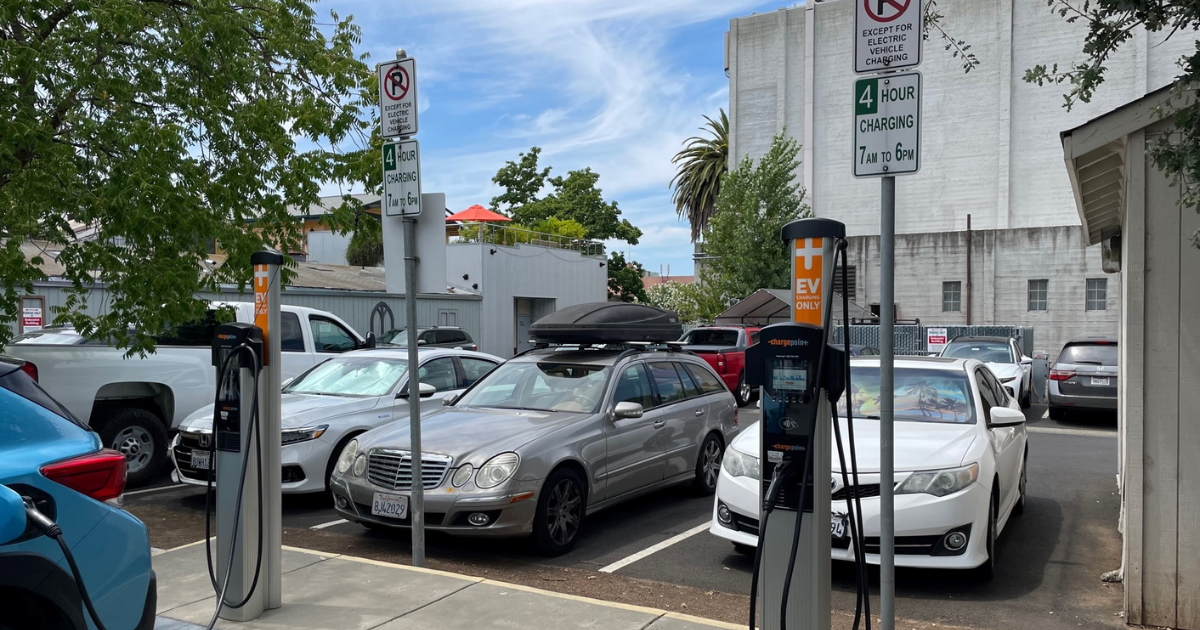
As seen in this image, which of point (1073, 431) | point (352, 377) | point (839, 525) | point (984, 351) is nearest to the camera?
point (839, 525)

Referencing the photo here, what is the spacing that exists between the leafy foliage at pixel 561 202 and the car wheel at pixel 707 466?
37.0 metres

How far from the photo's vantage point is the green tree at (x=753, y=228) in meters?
34.1

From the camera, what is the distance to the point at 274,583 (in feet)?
18.0

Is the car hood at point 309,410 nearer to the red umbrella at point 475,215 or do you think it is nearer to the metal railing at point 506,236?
the metal railing at point 506,236

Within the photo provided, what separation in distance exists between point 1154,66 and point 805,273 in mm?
40355

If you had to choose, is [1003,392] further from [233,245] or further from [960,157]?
[960,157]

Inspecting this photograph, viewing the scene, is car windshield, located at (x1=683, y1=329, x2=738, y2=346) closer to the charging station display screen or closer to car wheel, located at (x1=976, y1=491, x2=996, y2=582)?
car wheel, located at (x1=976, y1=491, x2=996, y2=582)

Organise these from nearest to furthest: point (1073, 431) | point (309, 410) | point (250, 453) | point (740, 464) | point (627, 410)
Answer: point (250, 453) < point (740, 464) < point (627, 410) < point (309, 410) < point (1073, 431)

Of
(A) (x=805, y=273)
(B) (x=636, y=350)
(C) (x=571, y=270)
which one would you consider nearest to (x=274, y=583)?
(A) (x=805, y=273)

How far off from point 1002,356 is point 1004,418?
12.6 meters

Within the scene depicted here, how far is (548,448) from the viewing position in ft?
23.2

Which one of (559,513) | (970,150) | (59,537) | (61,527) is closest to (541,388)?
(559,513)

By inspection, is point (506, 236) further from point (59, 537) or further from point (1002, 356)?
point (59, 537)

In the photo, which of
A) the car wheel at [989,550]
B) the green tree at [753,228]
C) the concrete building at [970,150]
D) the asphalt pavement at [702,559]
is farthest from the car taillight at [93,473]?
the green tree at [753,228]
